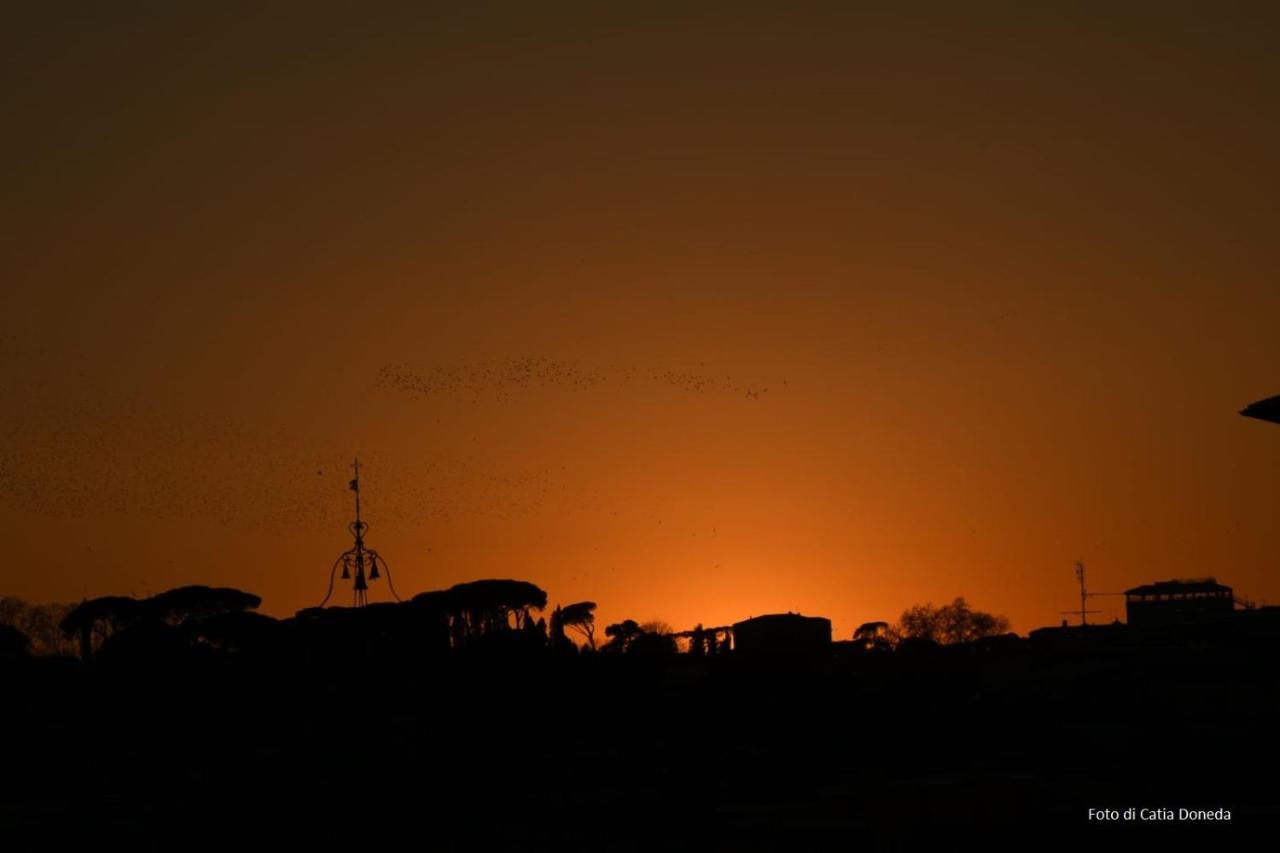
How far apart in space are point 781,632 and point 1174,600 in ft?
100

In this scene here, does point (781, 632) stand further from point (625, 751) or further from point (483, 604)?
point (625, 751)

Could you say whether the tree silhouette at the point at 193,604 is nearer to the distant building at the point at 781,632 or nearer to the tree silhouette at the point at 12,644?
the tree silhouette at the point at 12,644

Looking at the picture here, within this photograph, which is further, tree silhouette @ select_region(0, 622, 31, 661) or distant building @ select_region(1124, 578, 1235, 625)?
distant building @ select_region(1124, 578, 1235, 625)

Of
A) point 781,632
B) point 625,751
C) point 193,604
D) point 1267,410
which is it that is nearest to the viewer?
point 1267,410

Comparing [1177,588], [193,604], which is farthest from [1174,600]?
[193,604]

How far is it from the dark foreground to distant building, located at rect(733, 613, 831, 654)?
17.5 meters

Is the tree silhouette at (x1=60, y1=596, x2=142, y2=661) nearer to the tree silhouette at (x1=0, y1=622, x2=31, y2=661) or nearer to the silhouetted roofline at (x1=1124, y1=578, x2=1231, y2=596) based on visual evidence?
the tree silhouette at (x1=0, y1=622, x2=31, y2=661)

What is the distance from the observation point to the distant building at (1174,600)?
90438 mm

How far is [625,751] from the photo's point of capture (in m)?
36.7

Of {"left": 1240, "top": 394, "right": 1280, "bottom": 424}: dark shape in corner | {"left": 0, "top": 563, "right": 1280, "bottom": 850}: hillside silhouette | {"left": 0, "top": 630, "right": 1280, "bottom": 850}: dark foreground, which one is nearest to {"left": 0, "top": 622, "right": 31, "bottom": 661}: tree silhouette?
{"left": 0, "top": 563, "right": 1280, "bottom": 850}: hillside silhouette

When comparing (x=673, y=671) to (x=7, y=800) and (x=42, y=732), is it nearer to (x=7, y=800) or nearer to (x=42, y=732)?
(x=42, y=732)

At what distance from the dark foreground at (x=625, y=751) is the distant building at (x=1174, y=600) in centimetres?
3013

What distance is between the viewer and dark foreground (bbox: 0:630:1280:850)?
23891mm

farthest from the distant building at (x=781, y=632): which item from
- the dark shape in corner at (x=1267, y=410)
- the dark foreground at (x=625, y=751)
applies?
the dark shape in corner at (x=1267, y=410)
